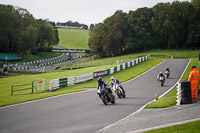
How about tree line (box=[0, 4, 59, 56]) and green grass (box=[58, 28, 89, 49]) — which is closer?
tree line (box=[0, 4, 59, 56])

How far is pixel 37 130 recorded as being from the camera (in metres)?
10.8

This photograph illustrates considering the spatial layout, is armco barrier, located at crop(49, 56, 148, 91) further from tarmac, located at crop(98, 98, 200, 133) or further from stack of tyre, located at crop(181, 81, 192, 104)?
tarmac, located at crop(98, 98, 200, 133)

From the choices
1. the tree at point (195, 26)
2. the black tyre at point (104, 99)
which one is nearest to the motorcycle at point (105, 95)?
the black tyre at point (104, 99)

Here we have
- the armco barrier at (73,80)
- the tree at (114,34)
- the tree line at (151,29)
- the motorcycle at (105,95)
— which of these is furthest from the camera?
the tree at (114,34)

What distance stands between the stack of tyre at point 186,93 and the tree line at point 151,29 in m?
73.3

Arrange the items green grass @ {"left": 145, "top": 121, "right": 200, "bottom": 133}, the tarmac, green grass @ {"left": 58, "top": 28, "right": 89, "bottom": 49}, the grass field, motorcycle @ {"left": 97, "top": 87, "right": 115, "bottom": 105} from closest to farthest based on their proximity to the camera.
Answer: green grass @ {"left": 145, "top": 121, "right": 200, "bottom": 133}, the tarmac, motorcycle @ {"left": 97, "top": 87, "right": 115, "bottom": 105}, the grass field, green grass @ {"left": 58, "top": 28, "right": 89, "bottom": 49}

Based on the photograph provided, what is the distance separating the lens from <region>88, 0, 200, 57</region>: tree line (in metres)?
84.4

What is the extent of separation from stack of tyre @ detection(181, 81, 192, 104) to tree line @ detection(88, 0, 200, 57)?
73275 millimetres

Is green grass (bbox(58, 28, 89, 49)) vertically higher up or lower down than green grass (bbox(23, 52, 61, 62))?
higher up

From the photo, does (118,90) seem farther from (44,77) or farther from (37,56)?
(37,56)

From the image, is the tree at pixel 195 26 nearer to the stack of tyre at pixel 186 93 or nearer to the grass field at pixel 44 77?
the grass field at pixel 44 77

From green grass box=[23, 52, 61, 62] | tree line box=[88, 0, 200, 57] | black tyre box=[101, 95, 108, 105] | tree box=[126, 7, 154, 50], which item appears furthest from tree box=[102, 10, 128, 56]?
black tyre box=[101, 95, 108, 105]

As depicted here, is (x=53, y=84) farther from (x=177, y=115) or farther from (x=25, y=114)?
(x=177, y=115)

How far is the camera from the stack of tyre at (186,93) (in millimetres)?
13023
